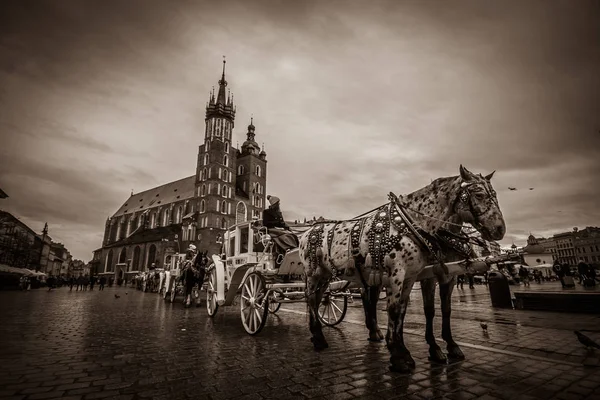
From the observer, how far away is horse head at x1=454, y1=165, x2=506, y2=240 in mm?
3518

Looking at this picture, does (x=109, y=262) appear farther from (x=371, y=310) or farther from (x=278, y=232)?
(x=371, y=310)

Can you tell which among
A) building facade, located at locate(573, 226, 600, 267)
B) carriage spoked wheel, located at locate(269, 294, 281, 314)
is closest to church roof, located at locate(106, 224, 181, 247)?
carriage spoked wheel, located at locate(269, 294, 281, 314)

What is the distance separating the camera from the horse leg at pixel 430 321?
12.3 feet

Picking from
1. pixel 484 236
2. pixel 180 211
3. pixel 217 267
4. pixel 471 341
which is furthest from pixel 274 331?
pixel 180 211

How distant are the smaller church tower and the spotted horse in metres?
60.8

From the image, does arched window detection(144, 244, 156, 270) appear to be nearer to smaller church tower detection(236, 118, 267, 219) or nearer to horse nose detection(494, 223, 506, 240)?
smaller church tower detection(236, 118, 267, 219)

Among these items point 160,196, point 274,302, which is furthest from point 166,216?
point 274,302

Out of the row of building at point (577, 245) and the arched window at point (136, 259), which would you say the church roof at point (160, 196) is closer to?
the arched window at point (136, 259)

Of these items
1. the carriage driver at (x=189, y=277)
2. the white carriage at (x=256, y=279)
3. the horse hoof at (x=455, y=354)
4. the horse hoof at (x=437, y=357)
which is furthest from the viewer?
the carriage driver at (x=189, y=277)

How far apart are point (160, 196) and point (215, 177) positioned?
80.6ft

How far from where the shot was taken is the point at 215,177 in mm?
61469

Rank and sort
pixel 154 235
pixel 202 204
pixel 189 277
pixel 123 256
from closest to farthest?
1. pixel 189 277
2. pixel 202 204
3. pixel 154 235
4. pixel 123 256

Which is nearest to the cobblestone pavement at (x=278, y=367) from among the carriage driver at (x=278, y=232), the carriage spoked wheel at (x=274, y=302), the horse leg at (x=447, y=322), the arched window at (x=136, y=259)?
the horse leg at (x=447, y=322)

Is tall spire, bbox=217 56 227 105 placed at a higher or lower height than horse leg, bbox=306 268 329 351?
higher
